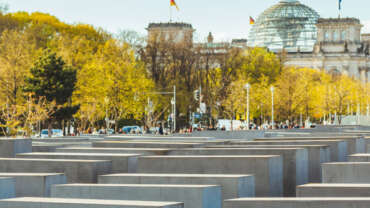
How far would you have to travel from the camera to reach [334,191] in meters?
17.5

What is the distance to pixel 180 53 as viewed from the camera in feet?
289

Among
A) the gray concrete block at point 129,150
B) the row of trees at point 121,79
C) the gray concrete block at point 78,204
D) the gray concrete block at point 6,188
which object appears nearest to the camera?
the gray concrete block at point 78,204

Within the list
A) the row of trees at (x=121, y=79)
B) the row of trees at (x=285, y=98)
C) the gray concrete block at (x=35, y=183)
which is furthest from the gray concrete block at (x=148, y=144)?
the row of trees at (x=285, y=98)

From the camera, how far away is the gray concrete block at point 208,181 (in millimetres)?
19234

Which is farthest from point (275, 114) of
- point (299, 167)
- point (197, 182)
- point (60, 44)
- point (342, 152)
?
point (197, 182)

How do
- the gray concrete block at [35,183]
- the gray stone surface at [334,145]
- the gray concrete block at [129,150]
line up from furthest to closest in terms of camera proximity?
the gray stone surface at [334,145]
the gray concrete block at [129,150]
the gray concrete block at [35,183]

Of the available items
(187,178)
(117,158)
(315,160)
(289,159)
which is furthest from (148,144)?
(187,178)

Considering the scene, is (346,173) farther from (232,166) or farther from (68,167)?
(68,167)

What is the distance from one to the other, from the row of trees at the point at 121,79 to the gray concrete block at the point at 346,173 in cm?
3130

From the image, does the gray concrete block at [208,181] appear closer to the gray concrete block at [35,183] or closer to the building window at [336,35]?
the gray concrete block at [35,183]

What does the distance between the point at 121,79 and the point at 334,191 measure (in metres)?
53.6

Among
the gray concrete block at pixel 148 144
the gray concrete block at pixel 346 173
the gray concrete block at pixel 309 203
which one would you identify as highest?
the gray concrete block at pixel 148 144

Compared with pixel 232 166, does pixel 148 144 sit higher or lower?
higher

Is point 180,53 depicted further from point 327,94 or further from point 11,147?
point 11,147
